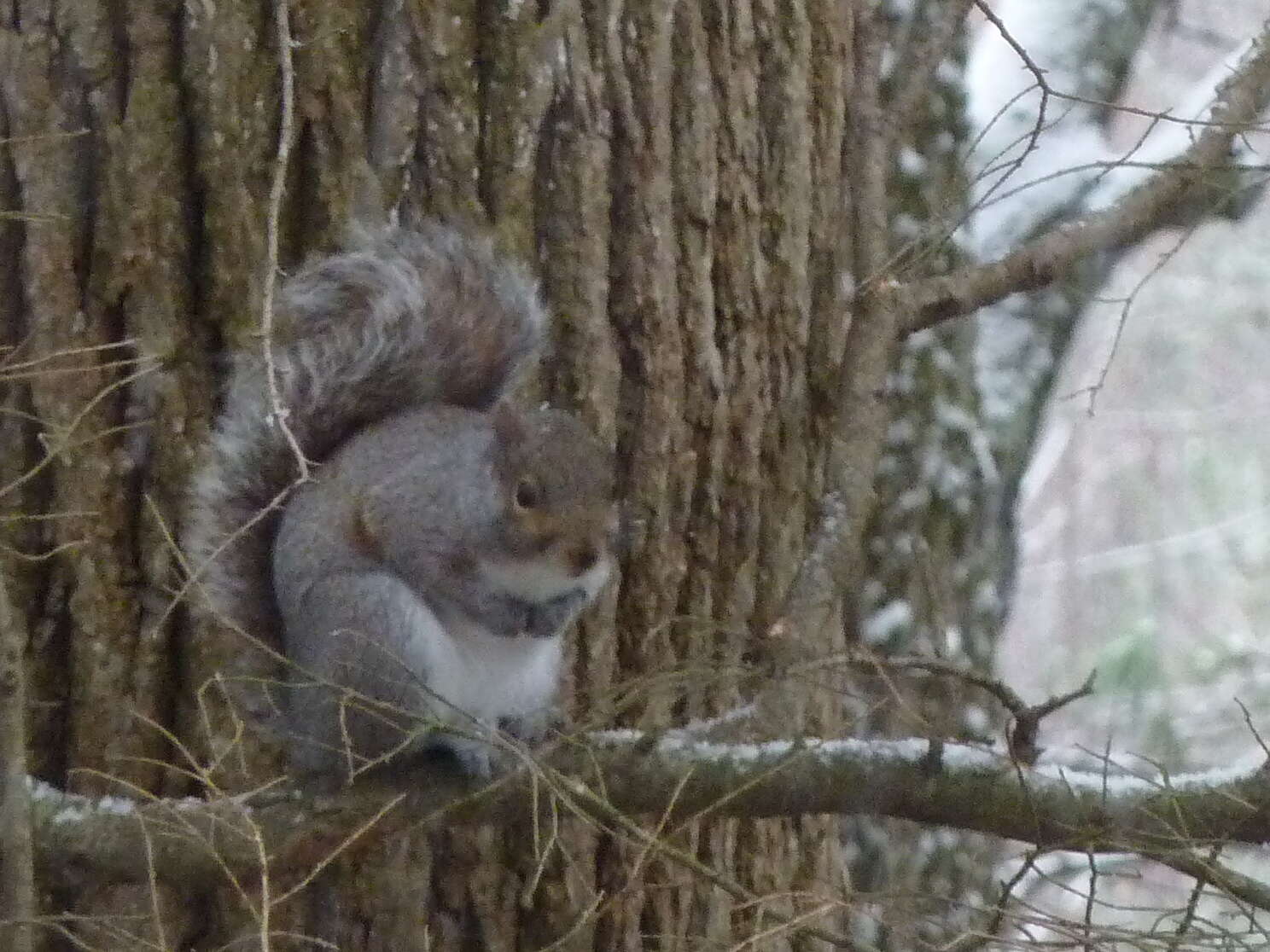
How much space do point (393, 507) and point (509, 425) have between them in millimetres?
153

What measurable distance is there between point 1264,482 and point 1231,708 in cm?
257

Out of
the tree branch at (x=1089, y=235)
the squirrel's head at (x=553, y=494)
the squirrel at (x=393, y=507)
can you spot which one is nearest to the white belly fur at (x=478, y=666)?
the squirrel at (x=393, y=507)

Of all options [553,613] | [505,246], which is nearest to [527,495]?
[553,613]

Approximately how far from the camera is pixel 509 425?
139 centimetres

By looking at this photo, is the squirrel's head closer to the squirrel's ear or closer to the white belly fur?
the squirrel's ear

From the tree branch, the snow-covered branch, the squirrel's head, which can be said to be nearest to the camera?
the snow-covered branch

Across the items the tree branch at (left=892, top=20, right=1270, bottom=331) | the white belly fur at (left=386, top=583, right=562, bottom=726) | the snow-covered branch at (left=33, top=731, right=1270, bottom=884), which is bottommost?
the snow-covered branch at (left=33, top=731, right=1270, bottom=884)

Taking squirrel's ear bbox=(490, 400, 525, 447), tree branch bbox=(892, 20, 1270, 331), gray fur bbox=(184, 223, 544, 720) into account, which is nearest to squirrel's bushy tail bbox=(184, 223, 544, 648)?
gray fur bbox=(184, 223, 544, 720)

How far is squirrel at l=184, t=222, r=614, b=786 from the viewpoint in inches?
55.0

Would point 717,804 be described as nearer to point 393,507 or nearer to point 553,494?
point 553,494

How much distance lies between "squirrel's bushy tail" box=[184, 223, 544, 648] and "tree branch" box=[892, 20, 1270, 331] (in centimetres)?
46

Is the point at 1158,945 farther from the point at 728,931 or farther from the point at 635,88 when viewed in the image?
the point at 635,88

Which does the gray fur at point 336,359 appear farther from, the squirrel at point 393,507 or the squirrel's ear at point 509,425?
the squirrel's ear at point 509,425

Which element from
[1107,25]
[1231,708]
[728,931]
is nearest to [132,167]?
[728,931]
